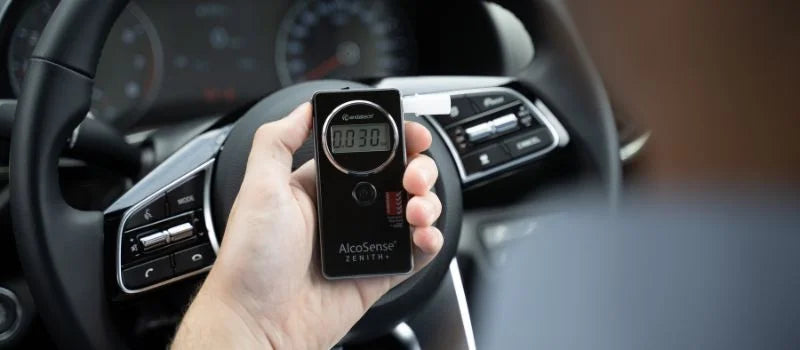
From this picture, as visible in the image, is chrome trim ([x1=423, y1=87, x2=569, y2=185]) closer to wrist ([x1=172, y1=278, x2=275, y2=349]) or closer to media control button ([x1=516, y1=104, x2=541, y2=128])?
media control button ([x1=516, y1=104, x2=541, y2=128])

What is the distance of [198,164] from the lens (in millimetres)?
933

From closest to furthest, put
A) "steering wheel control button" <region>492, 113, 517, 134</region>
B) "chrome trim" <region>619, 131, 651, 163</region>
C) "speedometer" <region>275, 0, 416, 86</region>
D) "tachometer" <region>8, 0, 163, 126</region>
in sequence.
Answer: "steering wheel control button" <region>492, 113, 517, 134</region>, "chrome trim" <region>619, 131, 651, 163</region>, "tachometer" <region>8, 0, 163, 126</region>, "speedometer" <region>275, 0, 416, 86</region>

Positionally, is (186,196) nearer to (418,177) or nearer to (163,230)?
(163,230)

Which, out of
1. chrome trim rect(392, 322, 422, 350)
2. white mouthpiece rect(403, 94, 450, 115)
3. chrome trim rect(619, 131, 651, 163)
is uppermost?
white mouthpiece rect(403, 94, 450, 115)

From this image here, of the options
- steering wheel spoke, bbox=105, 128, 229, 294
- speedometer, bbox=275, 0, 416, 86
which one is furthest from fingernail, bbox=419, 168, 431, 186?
speedometer, bbox=275, 0, 416, 86

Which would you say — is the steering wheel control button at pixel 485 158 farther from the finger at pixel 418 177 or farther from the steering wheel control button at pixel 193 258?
the steering wheel control button at pixel 193 258

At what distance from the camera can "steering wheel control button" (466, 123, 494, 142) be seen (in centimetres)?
99

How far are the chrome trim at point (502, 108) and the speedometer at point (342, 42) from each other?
17.3 inches

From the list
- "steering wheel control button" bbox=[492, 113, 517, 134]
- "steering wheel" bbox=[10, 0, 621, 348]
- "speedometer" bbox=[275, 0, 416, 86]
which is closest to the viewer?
"steering wheel" bbox=[10, 0, 621, 348]

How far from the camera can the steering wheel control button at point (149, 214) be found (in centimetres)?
88

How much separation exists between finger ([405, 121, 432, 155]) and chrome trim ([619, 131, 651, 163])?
1.24 feet

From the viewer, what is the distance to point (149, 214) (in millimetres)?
891

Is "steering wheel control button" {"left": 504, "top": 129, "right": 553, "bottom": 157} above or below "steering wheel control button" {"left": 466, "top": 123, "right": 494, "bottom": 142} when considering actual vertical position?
below

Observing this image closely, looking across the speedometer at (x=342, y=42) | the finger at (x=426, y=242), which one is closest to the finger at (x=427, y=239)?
the finger at (x=426, y=242)
